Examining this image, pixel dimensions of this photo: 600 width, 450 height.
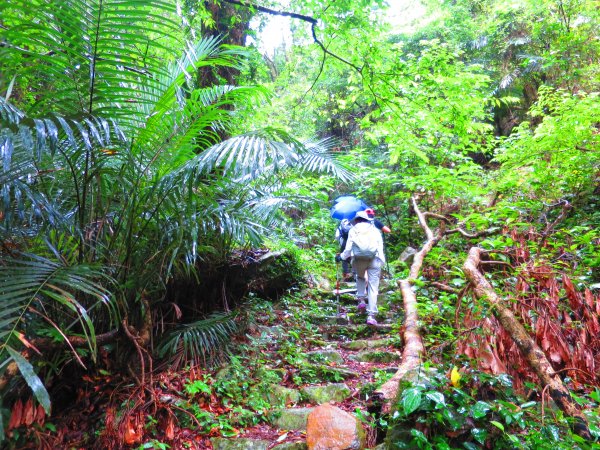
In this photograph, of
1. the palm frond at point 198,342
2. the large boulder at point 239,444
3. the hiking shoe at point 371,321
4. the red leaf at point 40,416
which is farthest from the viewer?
the hiking shoe at point 371,321

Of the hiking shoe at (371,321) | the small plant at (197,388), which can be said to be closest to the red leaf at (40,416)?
the small plant at (197,388)

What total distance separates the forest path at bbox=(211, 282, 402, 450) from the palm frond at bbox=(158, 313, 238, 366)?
421 millimetres

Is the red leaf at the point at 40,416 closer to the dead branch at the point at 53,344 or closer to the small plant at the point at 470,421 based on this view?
the dead branch at the point at 53,344

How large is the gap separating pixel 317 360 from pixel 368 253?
1.81m

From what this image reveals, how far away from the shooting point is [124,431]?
2561 millimetres

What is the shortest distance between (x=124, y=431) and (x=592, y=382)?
10.1 ft

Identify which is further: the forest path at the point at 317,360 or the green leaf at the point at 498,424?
the forest path at the point at 317,360

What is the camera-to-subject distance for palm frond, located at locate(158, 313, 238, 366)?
341 cm

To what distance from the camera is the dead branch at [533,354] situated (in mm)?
2139

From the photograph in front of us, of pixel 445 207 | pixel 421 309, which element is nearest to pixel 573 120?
pixel 445 207

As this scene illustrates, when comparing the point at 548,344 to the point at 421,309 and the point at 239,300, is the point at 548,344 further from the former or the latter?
the point at 239,300

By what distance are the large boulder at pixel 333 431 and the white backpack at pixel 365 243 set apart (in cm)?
286

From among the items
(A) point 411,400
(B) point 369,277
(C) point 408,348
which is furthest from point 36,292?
(B) point 369,277

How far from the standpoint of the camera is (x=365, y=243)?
5355 millimetres
